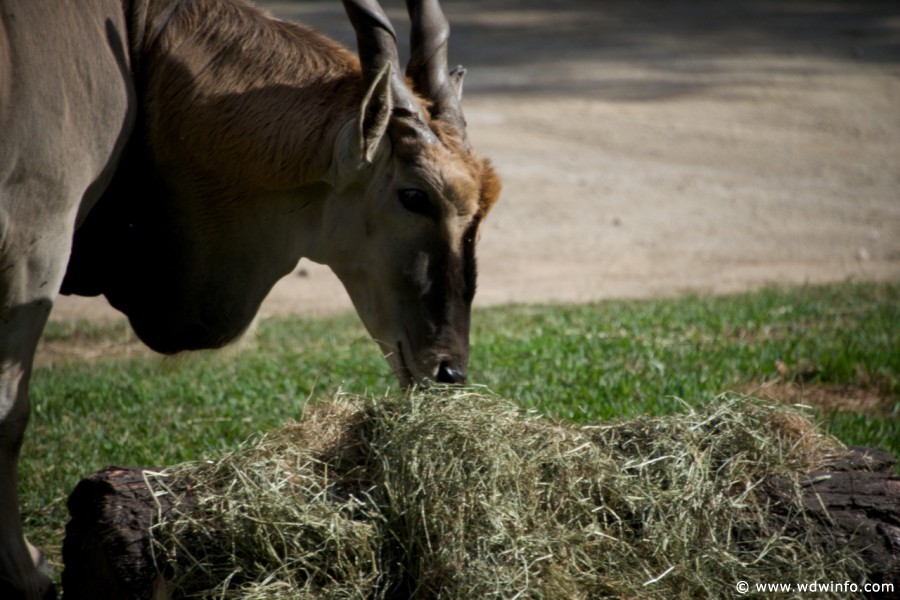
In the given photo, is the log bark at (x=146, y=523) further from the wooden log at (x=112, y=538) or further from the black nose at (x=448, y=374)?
the black nose at (x=448, y=374)

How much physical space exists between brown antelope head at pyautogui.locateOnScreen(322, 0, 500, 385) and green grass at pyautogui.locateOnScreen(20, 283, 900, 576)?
0.48 metres

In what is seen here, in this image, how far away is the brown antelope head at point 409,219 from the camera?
13.1 feet

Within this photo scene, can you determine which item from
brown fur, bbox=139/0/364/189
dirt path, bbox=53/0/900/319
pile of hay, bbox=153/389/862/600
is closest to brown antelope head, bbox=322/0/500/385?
brown fur, bbox=139/0/364/189

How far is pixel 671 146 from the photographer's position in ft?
43.8

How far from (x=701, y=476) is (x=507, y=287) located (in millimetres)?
5763

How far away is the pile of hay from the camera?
10.4 ft

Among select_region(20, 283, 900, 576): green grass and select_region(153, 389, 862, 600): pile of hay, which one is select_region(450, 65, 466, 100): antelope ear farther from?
select_region(153, 389, 862, 600): pile of hay

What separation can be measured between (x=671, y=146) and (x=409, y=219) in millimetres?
9860

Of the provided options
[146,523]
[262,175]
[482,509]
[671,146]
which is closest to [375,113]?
[262,175]

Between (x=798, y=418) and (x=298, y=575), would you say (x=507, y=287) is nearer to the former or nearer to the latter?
(x=798, y=418)

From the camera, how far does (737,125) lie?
46.1 feet

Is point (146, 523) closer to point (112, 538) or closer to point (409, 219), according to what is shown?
point (112, 538)

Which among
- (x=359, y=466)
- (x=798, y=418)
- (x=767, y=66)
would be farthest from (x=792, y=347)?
(x=767, y=66)

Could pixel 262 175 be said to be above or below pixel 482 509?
above
